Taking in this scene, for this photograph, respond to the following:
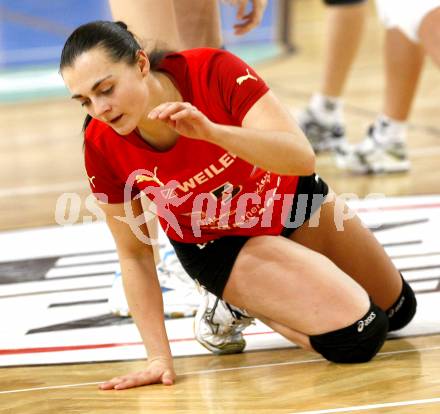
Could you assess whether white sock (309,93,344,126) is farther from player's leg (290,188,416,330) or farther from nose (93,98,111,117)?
nose (93,98,111,117)

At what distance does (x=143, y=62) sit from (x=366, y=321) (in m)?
0.73

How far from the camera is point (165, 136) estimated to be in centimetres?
204

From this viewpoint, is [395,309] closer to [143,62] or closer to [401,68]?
[143,62]

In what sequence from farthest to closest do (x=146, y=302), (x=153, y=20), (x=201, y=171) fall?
1. (x=153, y=20)
2. (x=146, y=302)
3. (x=201, y=171)

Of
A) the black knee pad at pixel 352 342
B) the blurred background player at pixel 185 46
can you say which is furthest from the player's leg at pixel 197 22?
the black knee pad at pixel 352 342

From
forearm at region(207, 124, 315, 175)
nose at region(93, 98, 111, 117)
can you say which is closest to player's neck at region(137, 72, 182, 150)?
nose at region(93, 98, 111, 117)

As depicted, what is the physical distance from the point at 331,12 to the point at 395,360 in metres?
2.43

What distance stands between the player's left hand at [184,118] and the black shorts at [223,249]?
0.52 meters

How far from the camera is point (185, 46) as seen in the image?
2.76m

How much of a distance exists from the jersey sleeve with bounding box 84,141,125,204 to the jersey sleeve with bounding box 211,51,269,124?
1.00ft

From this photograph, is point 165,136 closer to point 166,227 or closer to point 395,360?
point 166,227

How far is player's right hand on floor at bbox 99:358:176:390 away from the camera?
2.06 m
